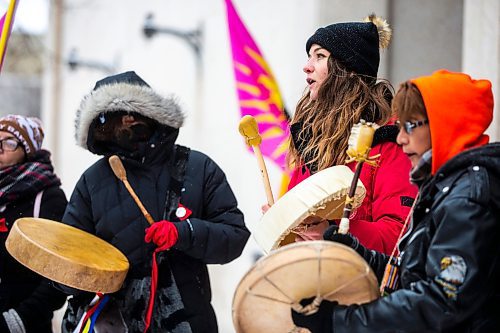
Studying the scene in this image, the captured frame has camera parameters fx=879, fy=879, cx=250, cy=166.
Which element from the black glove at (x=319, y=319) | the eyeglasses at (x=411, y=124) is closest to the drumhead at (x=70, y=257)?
the black glove at (x=319, y=319)

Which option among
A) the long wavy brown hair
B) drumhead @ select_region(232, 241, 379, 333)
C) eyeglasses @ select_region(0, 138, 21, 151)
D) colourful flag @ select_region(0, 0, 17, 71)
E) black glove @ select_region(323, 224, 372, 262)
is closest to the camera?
drumhead @ select_region(232, 241, 379, 333)

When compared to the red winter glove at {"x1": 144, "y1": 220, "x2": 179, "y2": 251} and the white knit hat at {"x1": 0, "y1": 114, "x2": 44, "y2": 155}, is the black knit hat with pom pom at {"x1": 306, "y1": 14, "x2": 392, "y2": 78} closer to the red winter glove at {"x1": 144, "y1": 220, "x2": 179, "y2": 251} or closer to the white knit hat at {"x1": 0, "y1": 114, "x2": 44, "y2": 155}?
the red winter glove at {"x1": 144, "y1": 220, "x2": 179, "y2": 251}

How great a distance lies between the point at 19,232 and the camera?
317 cm

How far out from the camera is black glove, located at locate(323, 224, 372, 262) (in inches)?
99.7

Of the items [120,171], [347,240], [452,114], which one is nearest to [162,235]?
[120,171]

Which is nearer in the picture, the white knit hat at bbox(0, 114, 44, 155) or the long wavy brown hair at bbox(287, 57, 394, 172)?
the long wavy brown hair at bbox(287, 57, 394, 172)

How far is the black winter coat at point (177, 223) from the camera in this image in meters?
3.41

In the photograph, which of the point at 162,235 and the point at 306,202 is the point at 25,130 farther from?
the point at 306,202

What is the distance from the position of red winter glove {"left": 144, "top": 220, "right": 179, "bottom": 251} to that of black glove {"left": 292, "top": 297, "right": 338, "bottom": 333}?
1011 mm

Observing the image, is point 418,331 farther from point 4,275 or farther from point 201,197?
point 4,275

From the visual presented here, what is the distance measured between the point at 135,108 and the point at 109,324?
0.85 meters

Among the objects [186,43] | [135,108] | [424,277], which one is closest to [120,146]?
[135,108]

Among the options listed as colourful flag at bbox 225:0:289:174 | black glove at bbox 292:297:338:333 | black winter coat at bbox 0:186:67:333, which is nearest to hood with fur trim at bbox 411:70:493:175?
black glove at bbox 292:297:338:333

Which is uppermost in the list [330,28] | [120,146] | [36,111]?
[330,28]
